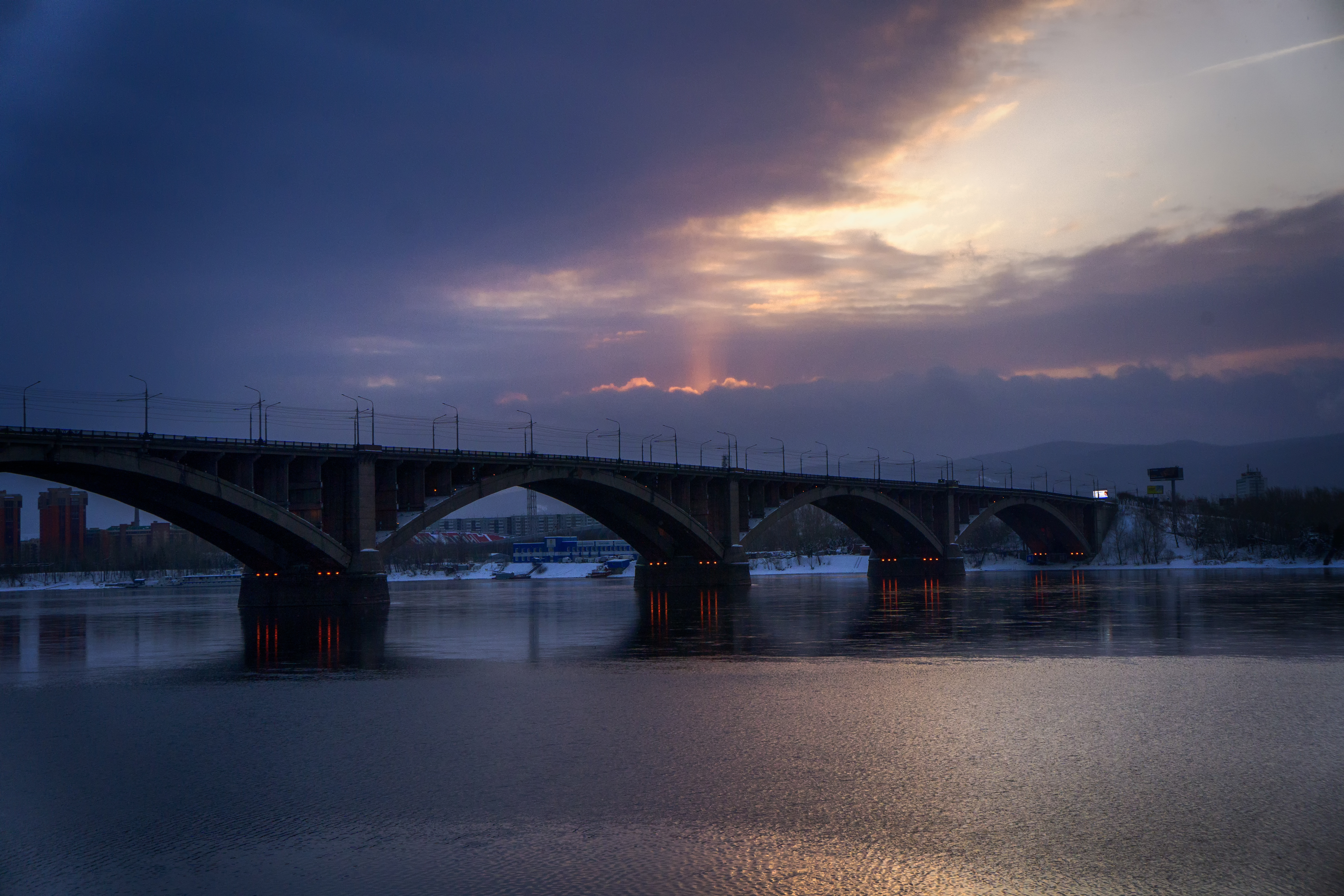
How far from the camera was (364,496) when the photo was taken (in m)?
62.3

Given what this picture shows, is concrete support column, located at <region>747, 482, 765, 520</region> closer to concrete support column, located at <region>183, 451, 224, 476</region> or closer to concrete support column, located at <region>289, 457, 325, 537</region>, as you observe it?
concrete support column, located at <region>289, 457, 325, 537</region>

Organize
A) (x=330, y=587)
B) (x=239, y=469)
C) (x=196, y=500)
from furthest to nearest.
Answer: (x=330, y=587) → (x=196, y=500) → (x=239, y=469)

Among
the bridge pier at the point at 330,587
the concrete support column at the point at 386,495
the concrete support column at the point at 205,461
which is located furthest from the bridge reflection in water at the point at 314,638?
the concrete support column at the point at 205,461

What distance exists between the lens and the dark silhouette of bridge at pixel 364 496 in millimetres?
53438

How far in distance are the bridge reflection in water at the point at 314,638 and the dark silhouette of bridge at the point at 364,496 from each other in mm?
2352

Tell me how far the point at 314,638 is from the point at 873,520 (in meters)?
88.8

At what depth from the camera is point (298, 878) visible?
354 inches

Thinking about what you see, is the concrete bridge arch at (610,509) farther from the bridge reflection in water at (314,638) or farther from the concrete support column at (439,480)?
the bridge reflection in water at (314,638)

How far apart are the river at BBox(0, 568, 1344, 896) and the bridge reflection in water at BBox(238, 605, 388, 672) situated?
46cm

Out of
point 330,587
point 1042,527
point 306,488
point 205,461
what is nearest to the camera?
point 205,461

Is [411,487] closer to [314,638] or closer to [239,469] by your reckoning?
[239,469]

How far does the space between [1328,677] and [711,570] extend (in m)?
73.9

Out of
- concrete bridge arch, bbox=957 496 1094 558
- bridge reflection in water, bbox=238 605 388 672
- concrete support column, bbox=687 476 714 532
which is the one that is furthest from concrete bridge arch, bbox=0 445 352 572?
concrete bridge arch, bbox=957 496 1094 558

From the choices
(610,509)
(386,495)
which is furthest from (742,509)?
(386,495)
